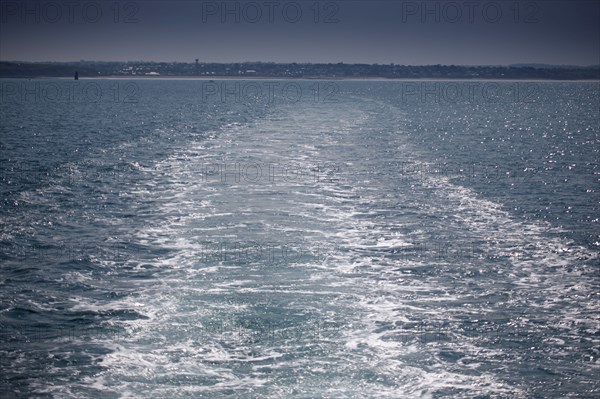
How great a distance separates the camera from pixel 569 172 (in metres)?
35.8

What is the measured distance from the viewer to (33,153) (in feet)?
134

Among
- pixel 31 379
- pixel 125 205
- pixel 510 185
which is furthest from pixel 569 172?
pixel 31 379

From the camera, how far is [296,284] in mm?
15250

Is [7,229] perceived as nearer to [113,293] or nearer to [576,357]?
[113,293]

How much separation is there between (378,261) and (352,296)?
10.1ft

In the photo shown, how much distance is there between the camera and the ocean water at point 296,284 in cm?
1084

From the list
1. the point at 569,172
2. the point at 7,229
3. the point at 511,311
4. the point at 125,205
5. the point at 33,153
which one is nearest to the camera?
the point at 511,311

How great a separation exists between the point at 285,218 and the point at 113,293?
28.1 ft

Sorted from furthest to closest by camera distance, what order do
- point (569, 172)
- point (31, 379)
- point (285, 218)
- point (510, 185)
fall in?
point (569, 172) < point (510, 185) < point (285, 218) < point (31, 379)

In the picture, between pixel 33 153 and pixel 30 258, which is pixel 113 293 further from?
pixel 33 153

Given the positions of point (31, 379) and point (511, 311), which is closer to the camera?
point (31, 379)

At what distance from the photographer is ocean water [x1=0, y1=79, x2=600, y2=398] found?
10.8 m

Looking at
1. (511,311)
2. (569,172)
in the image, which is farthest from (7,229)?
(569,172)

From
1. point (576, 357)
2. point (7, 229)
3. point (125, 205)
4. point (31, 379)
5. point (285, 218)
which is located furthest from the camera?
point (125, 205)
